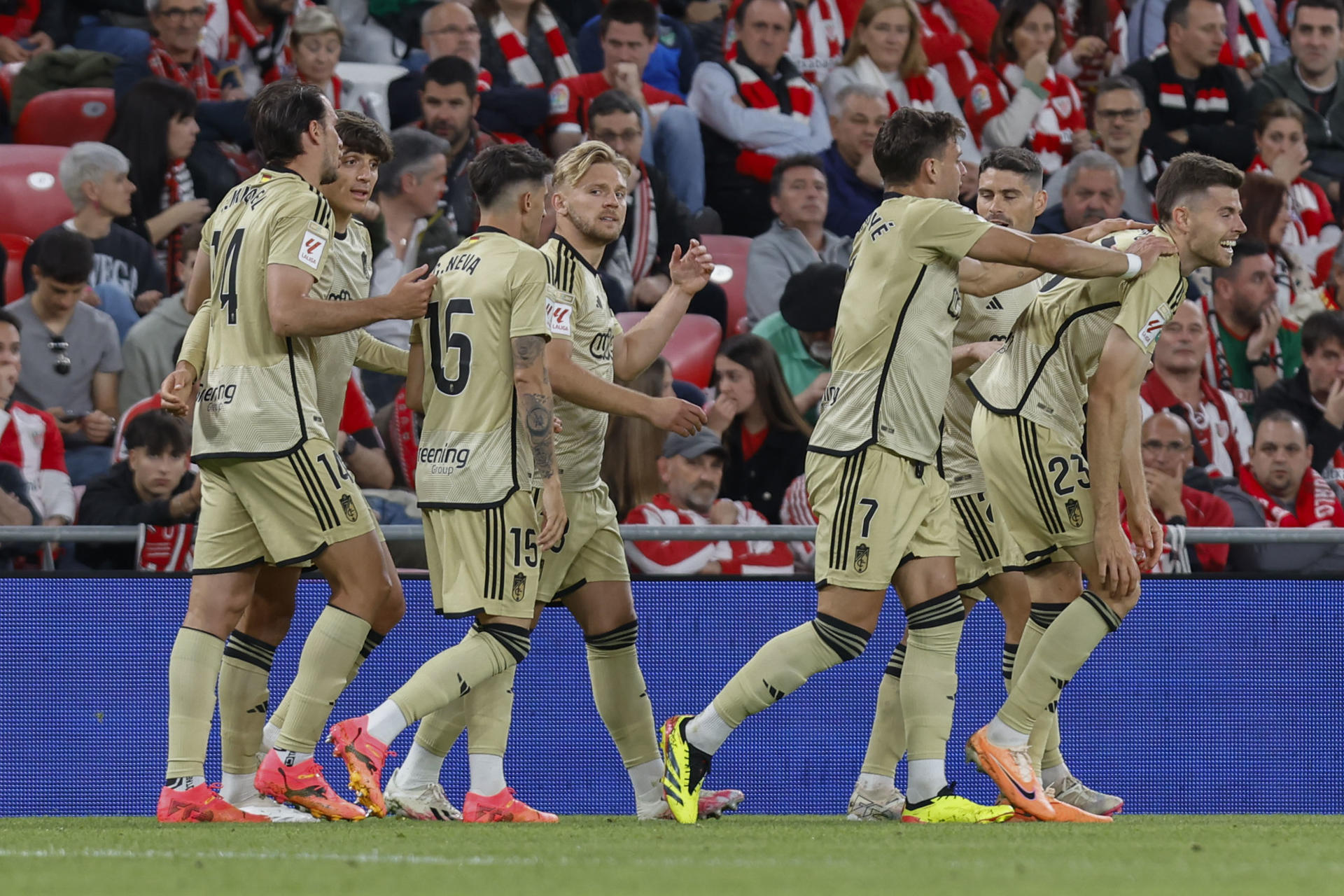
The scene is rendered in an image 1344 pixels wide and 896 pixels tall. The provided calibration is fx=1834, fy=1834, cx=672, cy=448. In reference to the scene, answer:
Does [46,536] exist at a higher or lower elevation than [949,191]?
lower

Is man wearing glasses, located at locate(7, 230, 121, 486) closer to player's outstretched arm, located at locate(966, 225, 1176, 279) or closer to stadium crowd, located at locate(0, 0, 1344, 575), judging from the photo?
stadium crowd, located at locate(0, 0, 1344, 575)

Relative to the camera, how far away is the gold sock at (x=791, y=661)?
5.71 metres

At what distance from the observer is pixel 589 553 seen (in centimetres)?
614

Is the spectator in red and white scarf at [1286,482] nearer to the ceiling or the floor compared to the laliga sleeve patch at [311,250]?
nearer to the floor

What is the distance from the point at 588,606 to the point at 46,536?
7.63ft

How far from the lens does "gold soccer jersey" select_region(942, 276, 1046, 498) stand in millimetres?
6594

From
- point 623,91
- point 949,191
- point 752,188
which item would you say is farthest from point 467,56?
point 949,191

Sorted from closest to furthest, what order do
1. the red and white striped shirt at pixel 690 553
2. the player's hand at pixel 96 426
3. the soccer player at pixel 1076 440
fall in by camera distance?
the soccer player at pixel 1076 440 → the red and white striped shirt at pixel 690 553 → the player's hand at pixel 96 426

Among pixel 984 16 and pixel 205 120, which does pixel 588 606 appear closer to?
pixel 205 120

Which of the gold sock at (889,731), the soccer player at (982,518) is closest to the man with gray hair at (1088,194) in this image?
the soccer player at (982,518)

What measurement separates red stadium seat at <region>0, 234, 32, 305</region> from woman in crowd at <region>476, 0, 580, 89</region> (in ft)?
9.61

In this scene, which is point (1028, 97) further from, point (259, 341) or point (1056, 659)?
point (259, 341)

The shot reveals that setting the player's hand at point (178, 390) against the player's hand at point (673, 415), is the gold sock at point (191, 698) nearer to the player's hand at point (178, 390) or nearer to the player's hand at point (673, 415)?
the player's hand at point (178, 390)

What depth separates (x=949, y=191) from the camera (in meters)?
6.04
